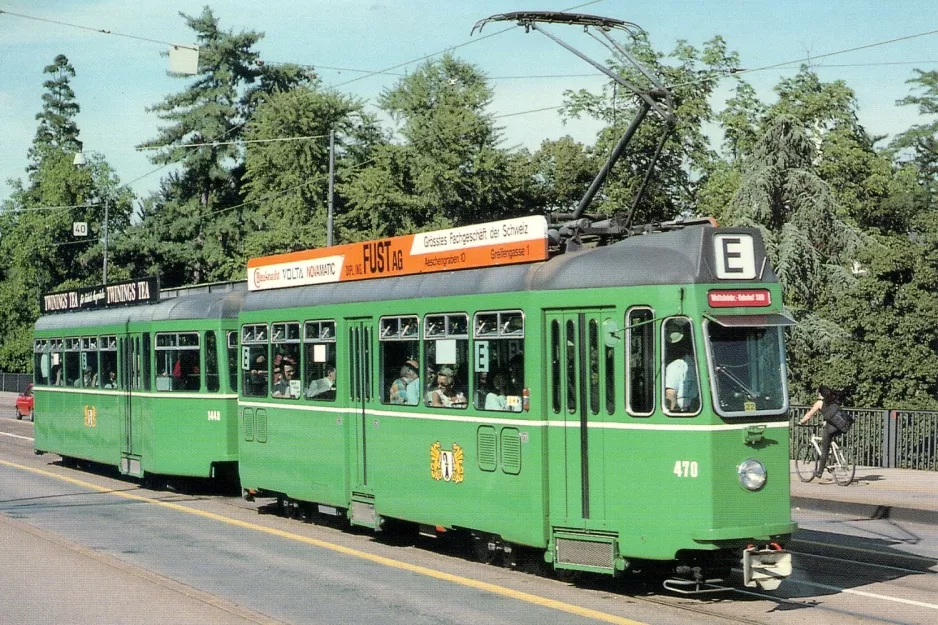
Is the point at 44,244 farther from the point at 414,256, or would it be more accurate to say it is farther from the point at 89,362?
the point at 414,256

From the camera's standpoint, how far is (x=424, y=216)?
56938mm

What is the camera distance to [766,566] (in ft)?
36.9

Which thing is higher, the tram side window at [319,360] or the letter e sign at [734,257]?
the letter e sign at [734,257]

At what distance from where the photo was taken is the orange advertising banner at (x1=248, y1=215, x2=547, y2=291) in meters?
13.4

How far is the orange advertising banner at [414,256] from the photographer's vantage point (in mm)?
13406

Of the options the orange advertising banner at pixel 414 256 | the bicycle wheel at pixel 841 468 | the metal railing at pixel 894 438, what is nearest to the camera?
the orange advertising banner at pixel 414 256

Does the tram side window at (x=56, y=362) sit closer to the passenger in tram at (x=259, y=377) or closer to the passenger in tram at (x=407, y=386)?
the passenger in tram at (x=259, y=377)

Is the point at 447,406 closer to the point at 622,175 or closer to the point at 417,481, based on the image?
the point at 417,481

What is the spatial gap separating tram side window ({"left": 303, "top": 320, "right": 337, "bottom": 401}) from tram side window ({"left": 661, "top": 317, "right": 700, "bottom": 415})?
5.81 meters

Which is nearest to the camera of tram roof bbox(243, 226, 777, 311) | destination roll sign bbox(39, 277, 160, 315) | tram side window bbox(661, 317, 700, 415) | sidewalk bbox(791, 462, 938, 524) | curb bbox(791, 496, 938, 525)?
tram side window bbox(661, 317, 700, 415)

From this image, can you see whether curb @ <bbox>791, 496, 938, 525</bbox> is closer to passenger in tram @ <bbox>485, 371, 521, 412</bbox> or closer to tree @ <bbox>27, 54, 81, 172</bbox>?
passenger in tram @ <bbox>485, 371, 521, 412</bbox>

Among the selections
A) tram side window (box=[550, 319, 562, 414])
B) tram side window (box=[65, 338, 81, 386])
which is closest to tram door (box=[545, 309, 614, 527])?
tram side window (box=[550, 319, 562, 414])

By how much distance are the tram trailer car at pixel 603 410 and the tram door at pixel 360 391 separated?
0.26 meters

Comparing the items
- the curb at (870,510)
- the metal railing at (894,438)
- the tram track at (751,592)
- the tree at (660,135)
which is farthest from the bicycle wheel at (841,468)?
the tree at (660,135)
